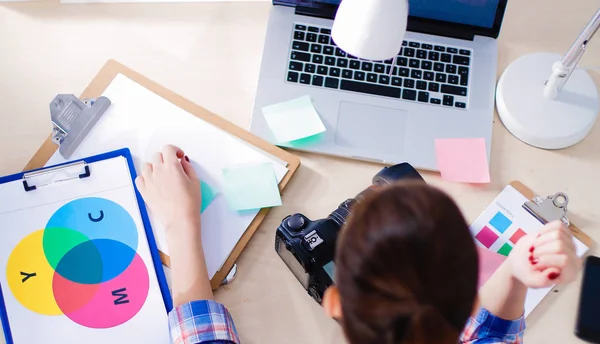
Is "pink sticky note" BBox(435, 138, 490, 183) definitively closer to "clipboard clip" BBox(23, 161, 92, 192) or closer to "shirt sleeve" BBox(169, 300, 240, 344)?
"shirt sleeve" BBox(169, 300, 240, 344)

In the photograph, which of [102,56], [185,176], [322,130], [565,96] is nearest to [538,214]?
[565,96]

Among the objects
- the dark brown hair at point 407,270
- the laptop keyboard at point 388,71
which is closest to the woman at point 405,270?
the dark brown hair at point 407,270

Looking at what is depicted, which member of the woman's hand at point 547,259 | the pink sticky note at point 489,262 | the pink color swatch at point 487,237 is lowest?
the pink sticky note at point 489,262

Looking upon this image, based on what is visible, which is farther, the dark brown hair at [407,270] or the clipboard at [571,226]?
the clipboard at [571,226]

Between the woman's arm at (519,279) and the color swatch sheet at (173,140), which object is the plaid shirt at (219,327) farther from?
the color swatch sheet at (173,140)

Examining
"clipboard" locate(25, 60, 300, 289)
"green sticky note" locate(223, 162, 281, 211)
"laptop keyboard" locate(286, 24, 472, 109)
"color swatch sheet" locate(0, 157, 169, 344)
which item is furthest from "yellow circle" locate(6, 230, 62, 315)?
"laptop keyboard" locate(286, 24, 472, 109)

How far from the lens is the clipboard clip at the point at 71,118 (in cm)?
79

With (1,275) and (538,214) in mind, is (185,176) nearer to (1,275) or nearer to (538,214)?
(1,275)

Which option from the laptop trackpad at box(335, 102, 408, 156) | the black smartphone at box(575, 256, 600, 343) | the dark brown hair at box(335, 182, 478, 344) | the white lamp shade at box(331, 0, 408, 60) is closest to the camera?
the dark brown hair at box(335, 182, 478, 344)

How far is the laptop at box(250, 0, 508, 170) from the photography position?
Answer: 0.82m

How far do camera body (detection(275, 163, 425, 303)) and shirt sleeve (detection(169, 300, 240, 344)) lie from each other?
0.10 m

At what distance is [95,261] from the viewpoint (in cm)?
71

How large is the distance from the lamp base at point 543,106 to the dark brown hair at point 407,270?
18.2 inches

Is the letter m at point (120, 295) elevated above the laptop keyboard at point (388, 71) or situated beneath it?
situated beneath
